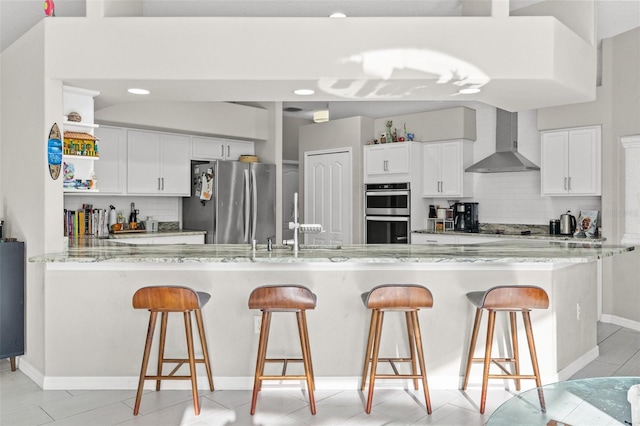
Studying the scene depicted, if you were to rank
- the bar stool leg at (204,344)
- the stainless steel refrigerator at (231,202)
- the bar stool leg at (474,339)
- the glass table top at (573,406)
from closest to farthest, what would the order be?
the glass table top at (573,406)
the bar stool leg at (204,344)
the bar stool leg at (474,339)
the stainless steel refrigerator at (231,202)

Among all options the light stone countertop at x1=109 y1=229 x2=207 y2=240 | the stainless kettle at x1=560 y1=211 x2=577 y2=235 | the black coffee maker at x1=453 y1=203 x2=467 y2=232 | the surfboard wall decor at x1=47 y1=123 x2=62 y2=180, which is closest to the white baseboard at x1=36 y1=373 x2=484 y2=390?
the surfboard wall decor at x1=47 y1=123 x2=62 y2=180

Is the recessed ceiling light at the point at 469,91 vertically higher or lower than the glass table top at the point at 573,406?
higher

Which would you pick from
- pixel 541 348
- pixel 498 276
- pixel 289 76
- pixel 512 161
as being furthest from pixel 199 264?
pixel 512 161

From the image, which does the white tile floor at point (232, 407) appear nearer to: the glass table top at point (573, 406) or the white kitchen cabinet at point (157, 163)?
the glass table top at point (573, 406)

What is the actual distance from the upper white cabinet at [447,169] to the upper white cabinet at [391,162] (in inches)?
6.6

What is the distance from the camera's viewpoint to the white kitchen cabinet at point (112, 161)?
220 inches

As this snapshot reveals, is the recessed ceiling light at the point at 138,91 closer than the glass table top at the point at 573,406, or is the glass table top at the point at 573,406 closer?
the glass table top at the point at 573,406

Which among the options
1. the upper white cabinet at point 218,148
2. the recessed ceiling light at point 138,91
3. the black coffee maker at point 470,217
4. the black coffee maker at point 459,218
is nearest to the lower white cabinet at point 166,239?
the upper white cabinet at point 218,148

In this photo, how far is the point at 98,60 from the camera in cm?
349

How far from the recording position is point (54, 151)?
3.54 metres

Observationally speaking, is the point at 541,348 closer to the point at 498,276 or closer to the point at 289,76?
the point at 498,276

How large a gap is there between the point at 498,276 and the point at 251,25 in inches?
99.4

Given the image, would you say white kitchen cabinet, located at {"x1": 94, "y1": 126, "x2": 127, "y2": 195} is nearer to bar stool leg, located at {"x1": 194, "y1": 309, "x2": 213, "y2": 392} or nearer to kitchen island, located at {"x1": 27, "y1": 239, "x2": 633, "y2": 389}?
kitchen island, located at {"x1": 27, "y1": 239, "x2": 633, "y2": 389}

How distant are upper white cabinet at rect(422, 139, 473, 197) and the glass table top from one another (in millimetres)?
Answer: 4769
